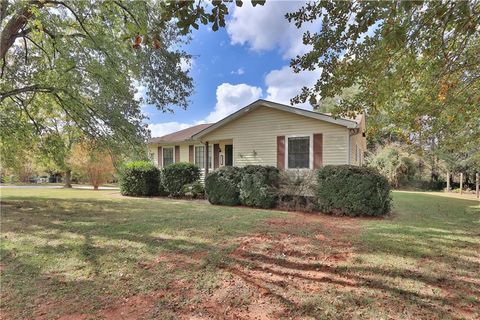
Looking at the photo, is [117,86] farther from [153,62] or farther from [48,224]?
[48,224]

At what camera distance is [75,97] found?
26.3 feet

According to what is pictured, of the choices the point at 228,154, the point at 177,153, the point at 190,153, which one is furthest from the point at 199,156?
the point at 228,154

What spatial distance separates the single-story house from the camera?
11.0 metres

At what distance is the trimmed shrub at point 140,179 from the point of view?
14711 mm

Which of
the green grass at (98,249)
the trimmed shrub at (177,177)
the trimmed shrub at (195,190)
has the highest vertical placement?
the trimmed shrub at (177,177)

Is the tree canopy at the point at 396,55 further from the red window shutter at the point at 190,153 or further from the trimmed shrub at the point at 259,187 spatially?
the red window shutter at the point at 190,153

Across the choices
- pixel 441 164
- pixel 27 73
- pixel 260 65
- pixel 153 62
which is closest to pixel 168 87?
pixel 153 62

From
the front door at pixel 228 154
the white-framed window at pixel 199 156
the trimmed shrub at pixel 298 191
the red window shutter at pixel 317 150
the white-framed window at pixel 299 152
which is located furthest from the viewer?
the white-framed window at pixel 199 156

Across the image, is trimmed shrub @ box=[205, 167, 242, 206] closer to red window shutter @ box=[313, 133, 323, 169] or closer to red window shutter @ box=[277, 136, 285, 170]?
red window shutter @ box=[277, 136, 285, 170]

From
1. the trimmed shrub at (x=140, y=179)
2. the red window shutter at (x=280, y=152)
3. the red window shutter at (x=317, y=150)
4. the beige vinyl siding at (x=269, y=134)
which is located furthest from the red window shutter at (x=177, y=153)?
the red window shutter at (x=317, y=150)

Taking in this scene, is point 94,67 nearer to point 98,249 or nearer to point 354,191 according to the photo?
point 98,249

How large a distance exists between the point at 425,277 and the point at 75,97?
357 inches

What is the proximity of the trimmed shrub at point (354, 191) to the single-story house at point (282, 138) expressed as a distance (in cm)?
214

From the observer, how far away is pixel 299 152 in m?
12.0
